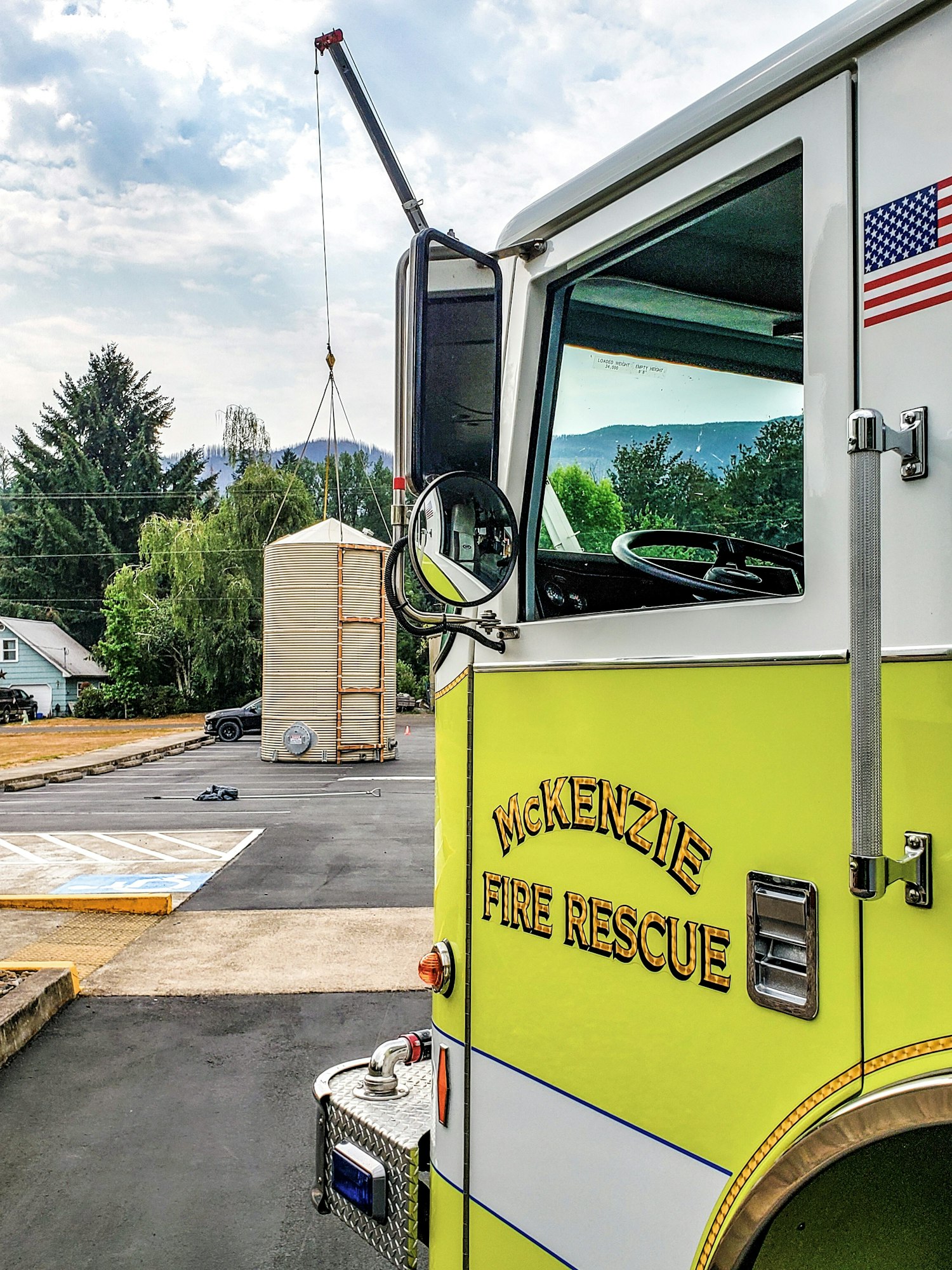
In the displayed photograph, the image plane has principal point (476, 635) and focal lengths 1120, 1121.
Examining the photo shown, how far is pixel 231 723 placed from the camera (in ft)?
116

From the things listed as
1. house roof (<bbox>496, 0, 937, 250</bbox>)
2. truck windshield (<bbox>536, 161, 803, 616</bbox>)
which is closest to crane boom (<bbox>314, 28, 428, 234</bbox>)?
house roof (<bbox>496, 0, 937, 250</bbox>)

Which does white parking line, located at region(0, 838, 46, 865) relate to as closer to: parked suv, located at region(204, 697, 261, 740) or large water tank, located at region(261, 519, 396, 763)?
large water tank, located at region(261, 519, 396, 763)

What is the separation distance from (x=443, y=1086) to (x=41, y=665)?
2455 inches

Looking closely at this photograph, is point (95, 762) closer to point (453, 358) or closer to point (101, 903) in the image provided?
point (101, 903)

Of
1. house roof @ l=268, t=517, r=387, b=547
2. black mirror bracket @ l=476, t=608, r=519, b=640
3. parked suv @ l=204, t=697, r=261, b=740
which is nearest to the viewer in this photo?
black mirror bracket @ l=476, t=608, r=519, b=640

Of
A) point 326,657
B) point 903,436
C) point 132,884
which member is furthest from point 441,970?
point 326,657

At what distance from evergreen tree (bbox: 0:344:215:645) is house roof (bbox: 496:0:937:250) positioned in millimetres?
65744

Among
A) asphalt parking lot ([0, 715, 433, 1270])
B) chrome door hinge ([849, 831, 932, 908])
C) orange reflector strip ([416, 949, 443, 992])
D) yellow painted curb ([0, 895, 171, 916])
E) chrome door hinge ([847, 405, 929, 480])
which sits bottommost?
asphalt parking lot ([0, 715, 433, 1270])

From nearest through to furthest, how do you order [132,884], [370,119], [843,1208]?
1. [843,1208]
2. [370,119]
3. [132,884]

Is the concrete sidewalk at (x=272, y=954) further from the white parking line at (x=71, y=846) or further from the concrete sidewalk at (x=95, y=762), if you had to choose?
the concrete sidewalk at (x=95, y=762)

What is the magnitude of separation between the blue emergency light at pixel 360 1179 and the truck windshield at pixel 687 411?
1399 mm

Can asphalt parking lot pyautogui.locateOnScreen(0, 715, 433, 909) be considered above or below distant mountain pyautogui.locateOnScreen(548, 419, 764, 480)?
below

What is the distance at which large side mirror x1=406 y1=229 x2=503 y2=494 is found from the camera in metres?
2.10

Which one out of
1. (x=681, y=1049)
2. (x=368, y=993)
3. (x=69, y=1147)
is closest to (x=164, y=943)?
(x=368, y=993)
